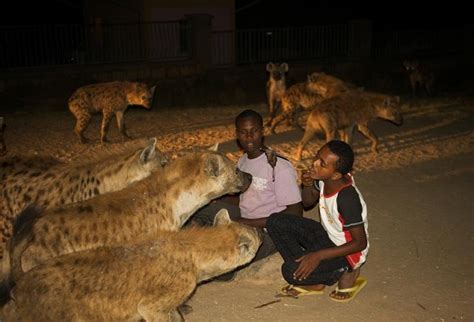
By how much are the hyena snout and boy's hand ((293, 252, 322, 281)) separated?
55 centimetres

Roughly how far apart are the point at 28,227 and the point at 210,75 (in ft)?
32.5

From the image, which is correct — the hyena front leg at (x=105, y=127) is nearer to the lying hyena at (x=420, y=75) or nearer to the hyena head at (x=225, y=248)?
the hyena head at (x=225, y=248)

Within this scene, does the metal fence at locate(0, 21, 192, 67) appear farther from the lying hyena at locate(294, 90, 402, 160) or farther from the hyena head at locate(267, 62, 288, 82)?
the lying hyena at locate(294, 90, 402, 160)

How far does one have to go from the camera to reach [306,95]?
791 centimetres

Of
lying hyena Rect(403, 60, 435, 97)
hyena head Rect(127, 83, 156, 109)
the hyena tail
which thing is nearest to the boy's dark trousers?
the hyena tail

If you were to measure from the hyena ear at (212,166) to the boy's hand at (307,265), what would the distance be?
27.6 inches

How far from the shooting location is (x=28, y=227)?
2773 millimetres

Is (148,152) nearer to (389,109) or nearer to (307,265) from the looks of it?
(307,265)

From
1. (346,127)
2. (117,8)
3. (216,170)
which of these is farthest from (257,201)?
(117,8)

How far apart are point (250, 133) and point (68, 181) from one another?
46.6 inches

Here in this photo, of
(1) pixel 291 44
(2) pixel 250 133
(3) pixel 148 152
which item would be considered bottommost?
(3) pixel 148 152

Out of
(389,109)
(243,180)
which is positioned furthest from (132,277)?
(389,109)

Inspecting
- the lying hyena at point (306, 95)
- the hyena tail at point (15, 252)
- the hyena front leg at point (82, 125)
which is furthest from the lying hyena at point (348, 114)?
the hyena tail at point (15, 252)

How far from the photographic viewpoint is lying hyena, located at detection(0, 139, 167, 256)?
342 centimetres
